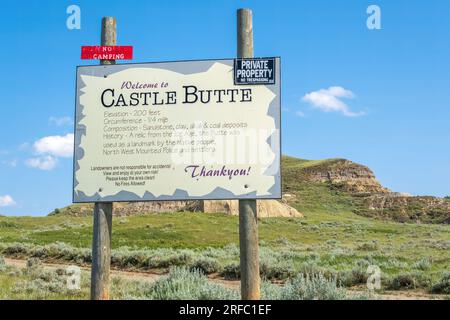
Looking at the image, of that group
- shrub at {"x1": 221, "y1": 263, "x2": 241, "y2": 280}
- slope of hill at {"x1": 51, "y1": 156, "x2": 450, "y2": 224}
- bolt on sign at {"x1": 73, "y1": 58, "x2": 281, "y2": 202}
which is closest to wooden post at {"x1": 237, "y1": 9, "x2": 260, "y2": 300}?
bolt on sign at {"x1": 73, "y1": 58, "x2": 281, "y2": 202}

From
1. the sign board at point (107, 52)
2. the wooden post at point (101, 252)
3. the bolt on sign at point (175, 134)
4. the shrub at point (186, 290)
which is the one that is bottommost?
the shrub at point (186, 290)

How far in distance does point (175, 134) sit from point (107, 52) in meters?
2.13

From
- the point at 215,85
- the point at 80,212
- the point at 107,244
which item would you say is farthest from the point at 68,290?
the point at 80,212

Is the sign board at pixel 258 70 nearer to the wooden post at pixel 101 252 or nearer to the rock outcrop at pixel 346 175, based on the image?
the wooden post at pixel 101 252

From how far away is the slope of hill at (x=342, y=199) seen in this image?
259 ft

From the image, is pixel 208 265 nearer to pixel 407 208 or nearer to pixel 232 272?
pixel 232 272

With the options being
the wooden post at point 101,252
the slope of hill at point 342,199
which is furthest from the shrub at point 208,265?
the slope of hill at point 342,199

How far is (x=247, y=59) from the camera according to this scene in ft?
29.9

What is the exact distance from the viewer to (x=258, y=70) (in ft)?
29.8

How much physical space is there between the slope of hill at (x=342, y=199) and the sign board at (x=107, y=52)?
202 feet

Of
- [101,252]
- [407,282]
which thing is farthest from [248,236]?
[407,282]
